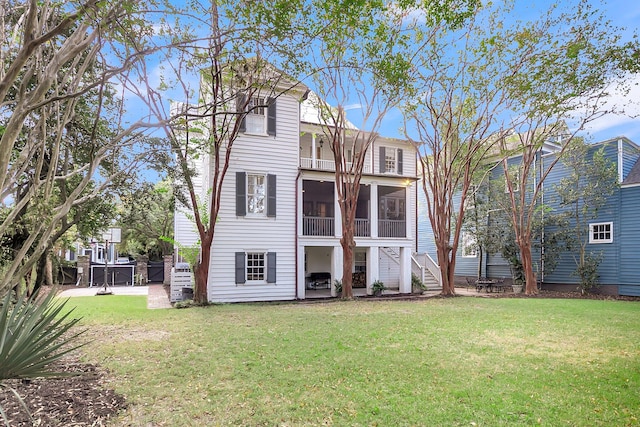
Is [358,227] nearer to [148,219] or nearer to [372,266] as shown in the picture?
[372,266]

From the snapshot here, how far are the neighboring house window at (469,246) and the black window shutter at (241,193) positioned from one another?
1418cm

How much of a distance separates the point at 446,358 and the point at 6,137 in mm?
6674

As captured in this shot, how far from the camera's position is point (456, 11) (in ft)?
25.8

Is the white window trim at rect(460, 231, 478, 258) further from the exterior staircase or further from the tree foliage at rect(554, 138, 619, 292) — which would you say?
the tree foliage at rect(554, 138, 619, 292)

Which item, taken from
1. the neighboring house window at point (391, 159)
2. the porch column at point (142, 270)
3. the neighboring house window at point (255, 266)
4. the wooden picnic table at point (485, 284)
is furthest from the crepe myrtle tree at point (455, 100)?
the porch column at point (142, 270)

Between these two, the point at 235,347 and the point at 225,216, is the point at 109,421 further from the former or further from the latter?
the point at 225,216

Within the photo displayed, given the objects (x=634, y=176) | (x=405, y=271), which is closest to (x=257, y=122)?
(x=405, y=271)

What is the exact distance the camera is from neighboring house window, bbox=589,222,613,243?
17.7m

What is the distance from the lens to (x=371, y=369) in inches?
217

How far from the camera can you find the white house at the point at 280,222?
47.6 feet

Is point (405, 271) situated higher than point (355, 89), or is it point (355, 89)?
point (355, 89)

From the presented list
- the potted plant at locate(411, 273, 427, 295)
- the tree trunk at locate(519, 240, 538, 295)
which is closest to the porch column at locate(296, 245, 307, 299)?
the potted plant at locate(411, 273, 427, 295)

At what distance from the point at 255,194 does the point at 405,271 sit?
26.1 ft

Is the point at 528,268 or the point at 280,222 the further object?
the point at 528,268
